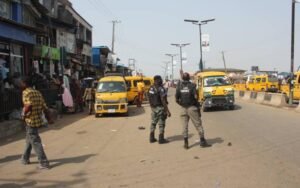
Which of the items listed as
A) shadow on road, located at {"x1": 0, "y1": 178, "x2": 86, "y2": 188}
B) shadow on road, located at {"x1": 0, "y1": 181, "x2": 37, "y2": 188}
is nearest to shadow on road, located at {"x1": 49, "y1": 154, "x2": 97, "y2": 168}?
shadow on road, located at {"x1": 0, "y1": 178, "x2": 86, "y2": 188}

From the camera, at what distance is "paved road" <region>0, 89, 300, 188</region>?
7478 mm

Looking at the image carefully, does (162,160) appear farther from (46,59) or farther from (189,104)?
(46,59)

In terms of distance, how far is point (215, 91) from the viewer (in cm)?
2278

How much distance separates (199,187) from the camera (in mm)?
6906

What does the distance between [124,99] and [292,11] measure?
1190 cm

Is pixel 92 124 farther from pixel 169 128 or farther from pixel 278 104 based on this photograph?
pixel 278 104

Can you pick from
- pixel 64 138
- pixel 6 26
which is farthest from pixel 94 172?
pixel 6 26

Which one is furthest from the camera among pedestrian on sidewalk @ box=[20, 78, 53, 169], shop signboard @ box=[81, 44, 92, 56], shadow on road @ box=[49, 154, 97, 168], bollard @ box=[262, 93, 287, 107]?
shop signboard @ box=[81, 44, 92, 56]

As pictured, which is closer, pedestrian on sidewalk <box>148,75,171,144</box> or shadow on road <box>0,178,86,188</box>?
shadow on road <box>0,178,86,188</box>

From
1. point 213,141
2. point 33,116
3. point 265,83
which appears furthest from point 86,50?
point 33,116

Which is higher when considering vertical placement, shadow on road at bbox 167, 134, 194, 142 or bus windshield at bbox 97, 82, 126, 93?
bus windshield at bbox 97, 82, 126, 93

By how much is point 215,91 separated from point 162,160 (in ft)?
45.5

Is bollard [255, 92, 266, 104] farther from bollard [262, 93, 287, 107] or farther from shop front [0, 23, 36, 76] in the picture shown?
shop front [0, 23, 36, 76]

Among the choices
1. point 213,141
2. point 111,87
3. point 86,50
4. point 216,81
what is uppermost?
point 86,50
